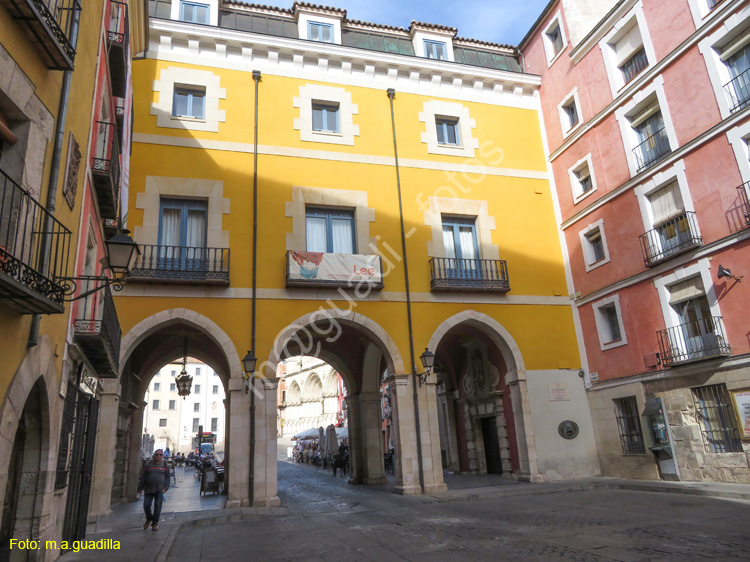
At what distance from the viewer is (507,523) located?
9547 mm

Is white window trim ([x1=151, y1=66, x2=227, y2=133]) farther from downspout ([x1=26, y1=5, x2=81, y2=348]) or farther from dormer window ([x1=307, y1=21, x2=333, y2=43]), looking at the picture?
downspout ([x1=26, y1=5, x2=81, y2=348])

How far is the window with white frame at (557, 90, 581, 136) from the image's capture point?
1752cm

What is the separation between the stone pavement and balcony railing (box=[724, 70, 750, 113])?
819 centimetres

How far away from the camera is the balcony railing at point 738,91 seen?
12094mm

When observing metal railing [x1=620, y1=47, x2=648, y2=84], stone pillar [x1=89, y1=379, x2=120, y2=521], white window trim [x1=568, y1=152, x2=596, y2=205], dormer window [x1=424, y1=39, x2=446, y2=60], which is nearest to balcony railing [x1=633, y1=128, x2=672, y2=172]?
white window trim [x1=568, y1=152, x2=596, y2=205]

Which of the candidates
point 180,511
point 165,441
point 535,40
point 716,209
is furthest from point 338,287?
point 165,441

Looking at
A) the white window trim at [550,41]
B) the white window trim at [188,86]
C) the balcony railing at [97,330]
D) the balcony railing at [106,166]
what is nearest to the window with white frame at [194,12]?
the white window trim at [188,86]

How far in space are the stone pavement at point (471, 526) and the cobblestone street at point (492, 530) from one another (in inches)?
0.7

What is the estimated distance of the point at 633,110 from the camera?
15086 mm

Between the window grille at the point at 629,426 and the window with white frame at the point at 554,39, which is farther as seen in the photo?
the window with white frame at the point at 554,39

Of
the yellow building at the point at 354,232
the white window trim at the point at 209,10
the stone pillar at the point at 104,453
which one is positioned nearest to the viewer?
the stone pillar at the point at 104,453

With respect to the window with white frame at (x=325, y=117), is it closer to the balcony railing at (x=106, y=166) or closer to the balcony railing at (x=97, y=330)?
the balcony railing at (x=106, y=166)

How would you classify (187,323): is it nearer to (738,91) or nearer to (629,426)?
(629,426)

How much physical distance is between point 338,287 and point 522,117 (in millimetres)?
9308
